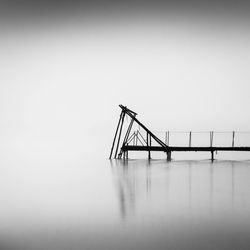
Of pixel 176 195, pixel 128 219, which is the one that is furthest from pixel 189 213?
pixel 176 195

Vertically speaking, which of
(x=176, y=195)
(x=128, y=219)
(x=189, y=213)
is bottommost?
(x=176, y=195)

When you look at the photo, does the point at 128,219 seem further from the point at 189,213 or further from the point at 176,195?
the point at 176,195

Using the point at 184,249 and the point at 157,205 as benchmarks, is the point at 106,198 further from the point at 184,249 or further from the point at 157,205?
the point at 184,249

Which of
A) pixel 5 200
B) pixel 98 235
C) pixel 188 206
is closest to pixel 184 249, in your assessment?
pixel 98 235

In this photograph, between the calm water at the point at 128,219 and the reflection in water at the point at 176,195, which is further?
the reflection in water at the point at 176,195

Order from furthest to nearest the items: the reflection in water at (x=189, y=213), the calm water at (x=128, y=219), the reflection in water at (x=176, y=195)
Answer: the reflection in water at (x=176, y=195), the reflection in water at (x=189, y=213), the calm water at (x=128, y=219)

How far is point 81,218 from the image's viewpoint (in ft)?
38.2

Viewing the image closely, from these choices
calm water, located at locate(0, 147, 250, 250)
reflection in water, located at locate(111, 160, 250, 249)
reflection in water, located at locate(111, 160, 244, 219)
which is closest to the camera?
calm water, located at locate(0, 147, 250, 250)

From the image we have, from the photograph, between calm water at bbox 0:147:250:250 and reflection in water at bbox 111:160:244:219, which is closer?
calm water at bbox 0:147:250:250

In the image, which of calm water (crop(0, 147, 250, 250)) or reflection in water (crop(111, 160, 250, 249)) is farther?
reflection in water (crop(111, 160, 250, 249))

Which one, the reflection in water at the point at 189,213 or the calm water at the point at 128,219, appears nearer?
the calm water at the point at 128,219

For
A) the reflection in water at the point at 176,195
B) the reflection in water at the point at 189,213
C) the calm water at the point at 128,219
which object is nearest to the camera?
the calm water at the point at 128,219

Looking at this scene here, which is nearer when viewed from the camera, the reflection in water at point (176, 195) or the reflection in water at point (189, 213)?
the reflection in water at point (189, 213)

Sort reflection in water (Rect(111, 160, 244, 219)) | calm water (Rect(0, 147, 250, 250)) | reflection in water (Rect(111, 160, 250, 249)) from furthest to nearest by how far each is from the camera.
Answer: reflection in water (Rect(111, 160, 244, 219)) < reflection in water (Rect(111, 160, 250, 249)) < calm water (Rect(0, 147, 250, 250))
